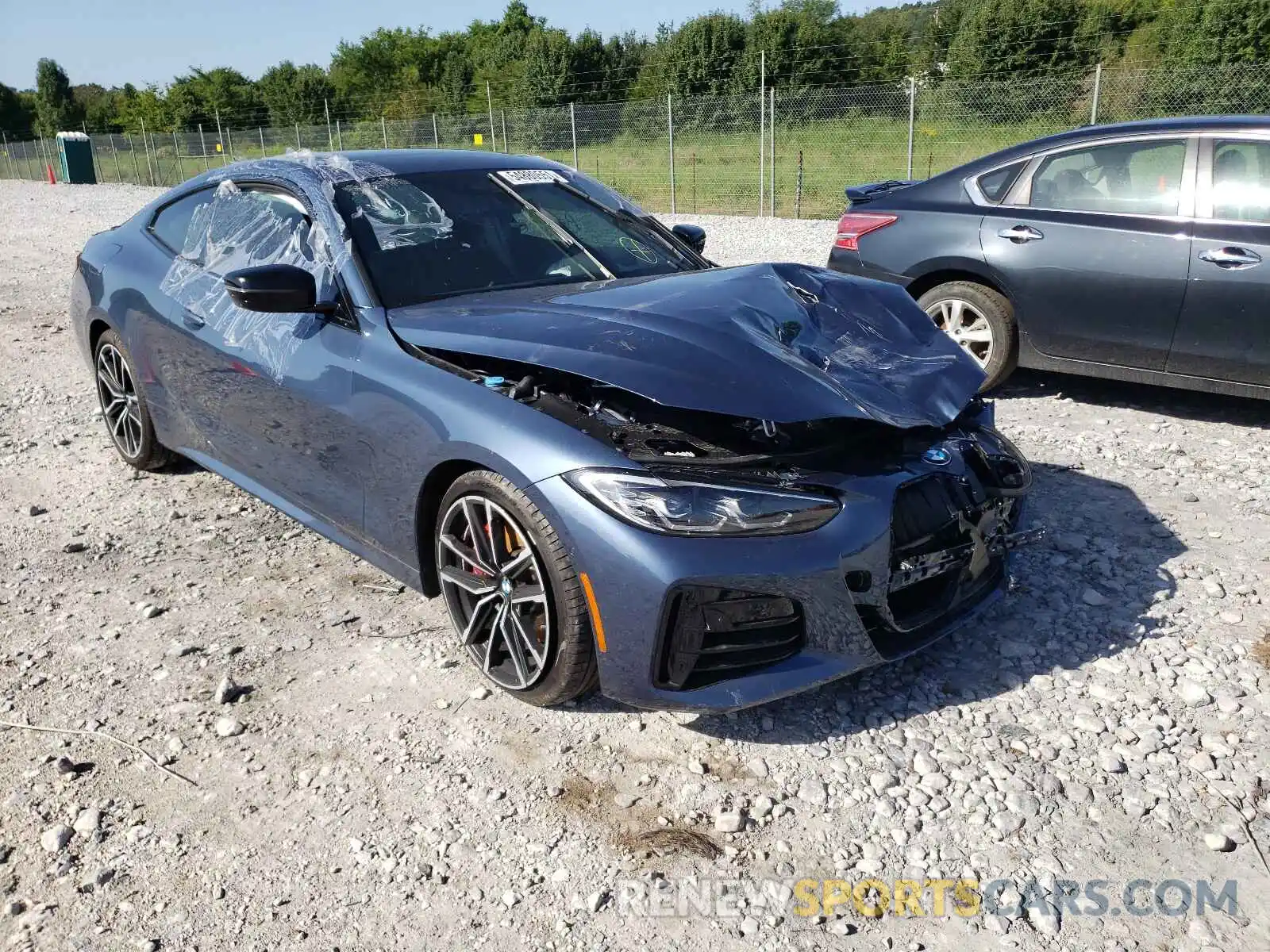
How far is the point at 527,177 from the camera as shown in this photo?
4352 millimetres

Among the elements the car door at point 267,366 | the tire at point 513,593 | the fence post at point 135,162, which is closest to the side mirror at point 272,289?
the car door at point 267,366

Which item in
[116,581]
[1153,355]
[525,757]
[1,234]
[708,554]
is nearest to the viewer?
[708,554]

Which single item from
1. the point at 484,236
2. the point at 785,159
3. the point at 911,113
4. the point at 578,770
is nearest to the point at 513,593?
the point at 578,770

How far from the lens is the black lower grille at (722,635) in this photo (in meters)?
2.70

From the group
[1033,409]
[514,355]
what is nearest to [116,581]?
[514,355]

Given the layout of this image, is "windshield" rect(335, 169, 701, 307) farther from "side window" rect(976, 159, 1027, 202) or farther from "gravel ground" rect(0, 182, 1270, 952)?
"side window" rect(976, 159, 1027, 202)

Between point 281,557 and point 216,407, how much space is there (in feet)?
2.14

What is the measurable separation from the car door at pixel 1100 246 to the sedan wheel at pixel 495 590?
12.8 feet

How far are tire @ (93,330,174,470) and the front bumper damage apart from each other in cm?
301

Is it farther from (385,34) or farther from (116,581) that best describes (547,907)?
(385,34)

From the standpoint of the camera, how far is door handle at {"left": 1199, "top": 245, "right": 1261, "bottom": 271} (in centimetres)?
508

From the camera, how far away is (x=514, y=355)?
3.09 m

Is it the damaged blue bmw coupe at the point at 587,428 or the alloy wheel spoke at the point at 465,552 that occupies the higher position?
the damaged blue bmw coupe at the point at 587,428

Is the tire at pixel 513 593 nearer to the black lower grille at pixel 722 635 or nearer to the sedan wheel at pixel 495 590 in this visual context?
the sedan wheel at pixel 495 590
